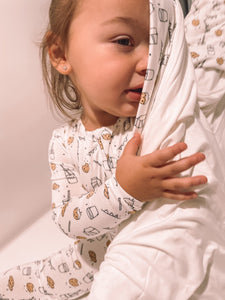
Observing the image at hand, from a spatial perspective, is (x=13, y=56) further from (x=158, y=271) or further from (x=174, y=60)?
(x=158, y=271)

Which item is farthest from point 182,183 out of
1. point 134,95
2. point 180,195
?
point 134,95

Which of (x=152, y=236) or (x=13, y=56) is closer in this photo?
(x=152, y=236)

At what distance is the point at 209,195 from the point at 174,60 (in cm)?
22

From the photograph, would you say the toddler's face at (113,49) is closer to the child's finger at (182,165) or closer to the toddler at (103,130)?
the toddler at (103,130)

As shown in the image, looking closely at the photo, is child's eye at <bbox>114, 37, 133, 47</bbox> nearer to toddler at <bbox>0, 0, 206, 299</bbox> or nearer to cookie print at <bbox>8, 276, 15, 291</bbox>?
toddler at <bbox>0, 0, 206, 299</bbox>

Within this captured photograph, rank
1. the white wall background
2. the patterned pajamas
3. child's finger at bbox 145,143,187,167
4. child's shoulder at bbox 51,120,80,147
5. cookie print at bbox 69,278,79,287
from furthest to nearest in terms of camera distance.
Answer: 1. the white wall background
2. cookie print at bbox 69,278,79,287
3. child's shoulder at bbox 51,120,80,147
4. the patterned pajamas
5. child's finger at bbox 145,143,187,167

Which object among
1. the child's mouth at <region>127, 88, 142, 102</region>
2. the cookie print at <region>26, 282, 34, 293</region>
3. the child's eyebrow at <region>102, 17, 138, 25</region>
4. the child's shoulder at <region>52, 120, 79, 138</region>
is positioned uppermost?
the child's eyebrow at <region>102, 17, 138, 25</region>

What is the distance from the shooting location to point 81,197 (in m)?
0.65

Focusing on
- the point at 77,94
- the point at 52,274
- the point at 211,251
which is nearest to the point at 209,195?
the point at 211,251

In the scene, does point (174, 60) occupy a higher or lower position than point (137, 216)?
higher

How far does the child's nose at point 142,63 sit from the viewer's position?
0.57 meters

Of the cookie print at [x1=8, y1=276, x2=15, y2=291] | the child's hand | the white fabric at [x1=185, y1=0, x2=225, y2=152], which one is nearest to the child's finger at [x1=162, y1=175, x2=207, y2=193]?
the child's hand

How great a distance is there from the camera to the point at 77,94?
2.52ft

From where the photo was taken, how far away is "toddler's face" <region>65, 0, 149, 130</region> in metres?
0.56
